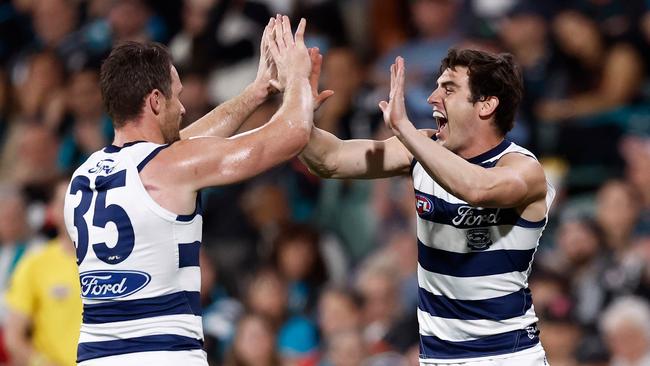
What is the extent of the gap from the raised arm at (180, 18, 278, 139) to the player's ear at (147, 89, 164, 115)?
2.21 feet

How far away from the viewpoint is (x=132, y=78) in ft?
16.5

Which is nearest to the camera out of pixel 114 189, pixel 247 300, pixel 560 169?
pixel 114 189

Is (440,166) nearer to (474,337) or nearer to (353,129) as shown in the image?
(474,337)

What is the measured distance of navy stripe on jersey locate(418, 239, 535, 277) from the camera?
5.29 m

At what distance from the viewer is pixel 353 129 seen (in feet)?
32.9

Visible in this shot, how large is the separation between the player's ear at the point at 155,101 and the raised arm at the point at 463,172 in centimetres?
93

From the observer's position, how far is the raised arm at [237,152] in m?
4.89

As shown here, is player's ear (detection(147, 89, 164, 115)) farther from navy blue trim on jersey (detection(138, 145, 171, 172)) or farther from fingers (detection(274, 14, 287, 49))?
fingers (detection(274, 14, 287, 49))

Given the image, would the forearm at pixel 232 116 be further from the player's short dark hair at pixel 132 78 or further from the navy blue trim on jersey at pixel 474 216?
the navy blue trim on jersey at pixel 474 216

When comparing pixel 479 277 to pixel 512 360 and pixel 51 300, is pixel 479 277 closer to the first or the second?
pixel 512 360

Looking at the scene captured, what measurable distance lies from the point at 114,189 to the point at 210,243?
18.5ft

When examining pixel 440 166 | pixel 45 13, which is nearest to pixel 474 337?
pixel 440 166

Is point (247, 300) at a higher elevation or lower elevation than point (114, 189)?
lower

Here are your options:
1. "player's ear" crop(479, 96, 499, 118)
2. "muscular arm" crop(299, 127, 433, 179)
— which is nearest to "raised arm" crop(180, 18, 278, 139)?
"muscular arm" crop(299, 127, 433, 179)
